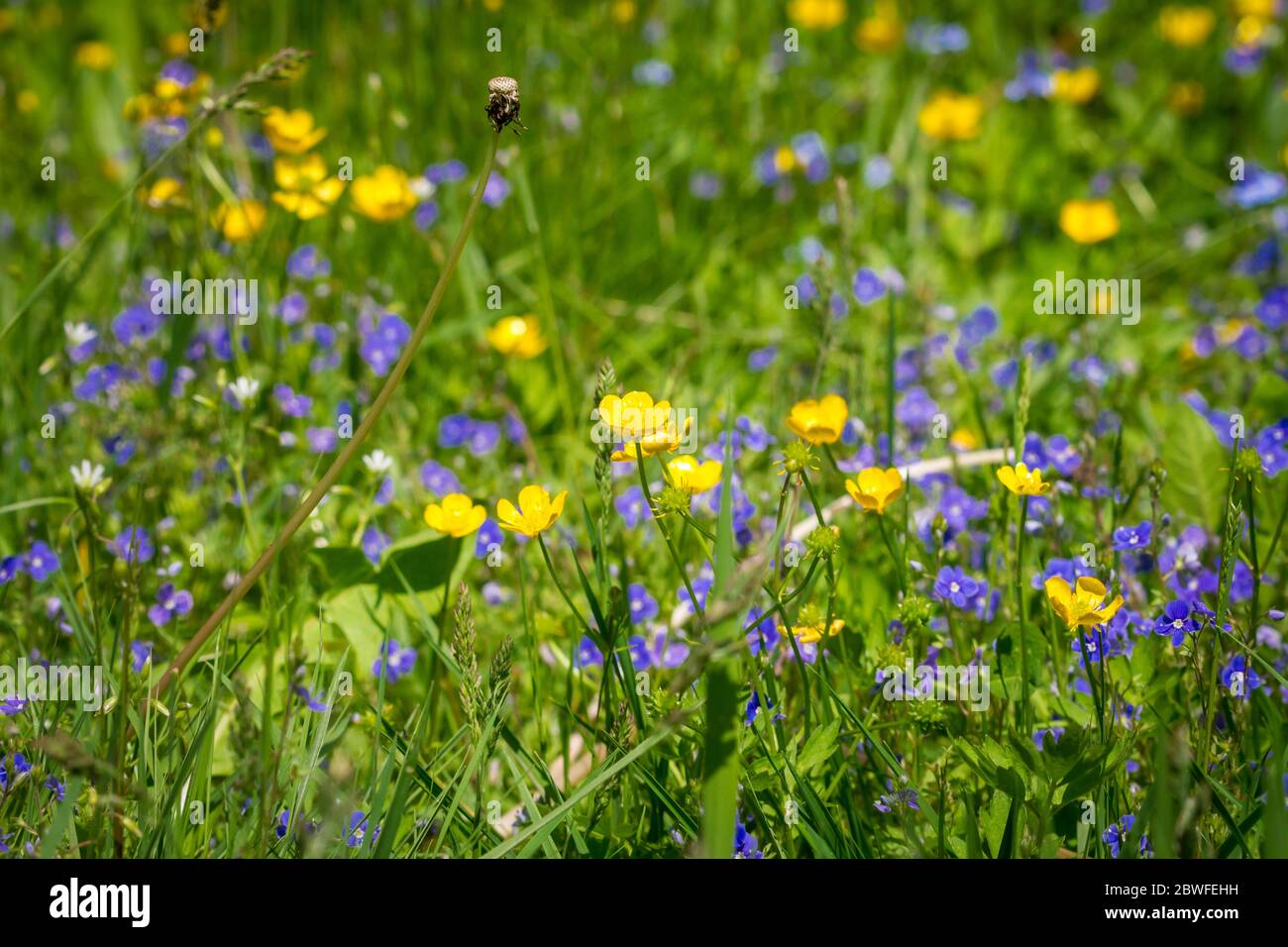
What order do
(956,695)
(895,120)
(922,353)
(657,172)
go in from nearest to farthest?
(956,695) < (922,353) < (657,172) < (895,120)

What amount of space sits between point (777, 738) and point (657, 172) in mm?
2693

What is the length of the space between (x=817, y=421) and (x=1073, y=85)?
3308 mm

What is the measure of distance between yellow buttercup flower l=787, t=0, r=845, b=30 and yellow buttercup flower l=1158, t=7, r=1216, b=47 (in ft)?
4.66

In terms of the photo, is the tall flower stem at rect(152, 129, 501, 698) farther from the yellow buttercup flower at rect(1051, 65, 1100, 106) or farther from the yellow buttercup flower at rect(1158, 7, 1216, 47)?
the yellow buttercup flower at rect(1158, 7, 1216, 47)

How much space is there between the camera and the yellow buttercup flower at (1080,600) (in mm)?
1872

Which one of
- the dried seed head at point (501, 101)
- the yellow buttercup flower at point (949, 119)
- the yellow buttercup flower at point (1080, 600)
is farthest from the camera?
the yellow buttercup flower at point (949, 119)

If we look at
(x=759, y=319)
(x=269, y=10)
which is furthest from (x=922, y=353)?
(x=269, y=10)

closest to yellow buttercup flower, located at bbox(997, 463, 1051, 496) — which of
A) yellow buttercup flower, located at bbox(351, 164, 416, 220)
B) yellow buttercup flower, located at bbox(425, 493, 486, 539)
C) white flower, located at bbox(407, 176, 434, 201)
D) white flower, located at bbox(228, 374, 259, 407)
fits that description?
yellow buttercup flower, located at bbox(425, 493, 486, 539)

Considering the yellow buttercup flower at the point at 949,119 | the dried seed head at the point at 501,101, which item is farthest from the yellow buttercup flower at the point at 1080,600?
the yellow buttercup flower at the point at 949,119

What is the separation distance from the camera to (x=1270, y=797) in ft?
4.98

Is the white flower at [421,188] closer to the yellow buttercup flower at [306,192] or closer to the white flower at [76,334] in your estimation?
the yellow buttercup flower at [306,192]

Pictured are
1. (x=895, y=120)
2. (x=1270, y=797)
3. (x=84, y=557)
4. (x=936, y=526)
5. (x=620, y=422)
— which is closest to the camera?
(x=1270, y=797)

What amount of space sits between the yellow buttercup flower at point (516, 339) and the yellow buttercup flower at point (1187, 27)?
347 centimetres
